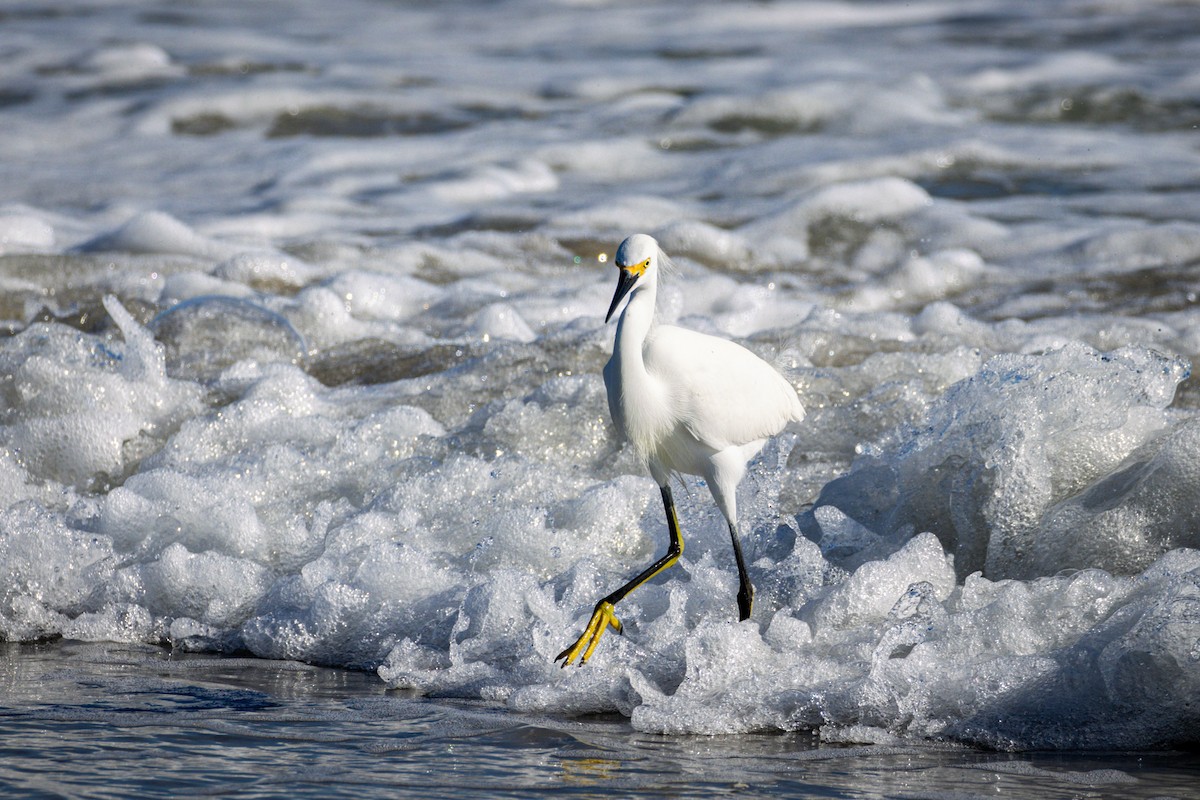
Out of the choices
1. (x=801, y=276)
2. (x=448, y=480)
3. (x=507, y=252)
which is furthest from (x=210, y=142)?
(x=448, y=480)

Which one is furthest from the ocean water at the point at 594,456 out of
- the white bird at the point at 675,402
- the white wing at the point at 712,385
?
the white wing at the point at 712,385

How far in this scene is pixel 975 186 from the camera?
9.65 metres

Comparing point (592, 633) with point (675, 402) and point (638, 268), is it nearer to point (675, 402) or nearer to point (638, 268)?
point (675, 402)

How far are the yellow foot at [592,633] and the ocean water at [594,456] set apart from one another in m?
0.06

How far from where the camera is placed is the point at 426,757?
2.66 m

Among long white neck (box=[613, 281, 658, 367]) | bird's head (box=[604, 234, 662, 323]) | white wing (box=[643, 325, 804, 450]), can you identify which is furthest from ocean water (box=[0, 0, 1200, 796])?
bird's head (box=[604, 234, 662, 323])

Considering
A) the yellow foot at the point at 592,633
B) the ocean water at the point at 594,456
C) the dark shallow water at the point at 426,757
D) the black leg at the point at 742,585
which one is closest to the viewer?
the dark shallow water at the point at 426,757

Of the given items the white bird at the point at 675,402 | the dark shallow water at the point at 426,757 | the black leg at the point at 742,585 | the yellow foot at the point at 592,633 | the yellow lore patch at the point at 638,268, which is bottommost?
the dark shallow water at the point at 426,757

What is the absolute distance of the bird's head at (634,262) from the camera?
327cm

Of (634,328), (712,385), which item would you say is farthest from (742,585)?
(634,328)

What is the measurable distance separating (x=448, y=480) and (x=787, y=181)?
6.05 m

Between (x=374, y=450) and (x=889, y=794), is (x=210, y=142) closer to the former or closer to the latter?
(x=374, y=450)

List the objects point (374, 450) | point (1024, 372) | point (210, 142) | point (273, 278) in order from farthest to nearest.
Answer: point (210, 142), point (273, 278), point (374, 450), point (1024, 372)

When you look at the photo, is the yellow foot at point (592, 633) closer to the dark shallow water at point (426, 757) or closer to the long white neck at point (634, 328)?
the dark shallow water at point (426, 757)
